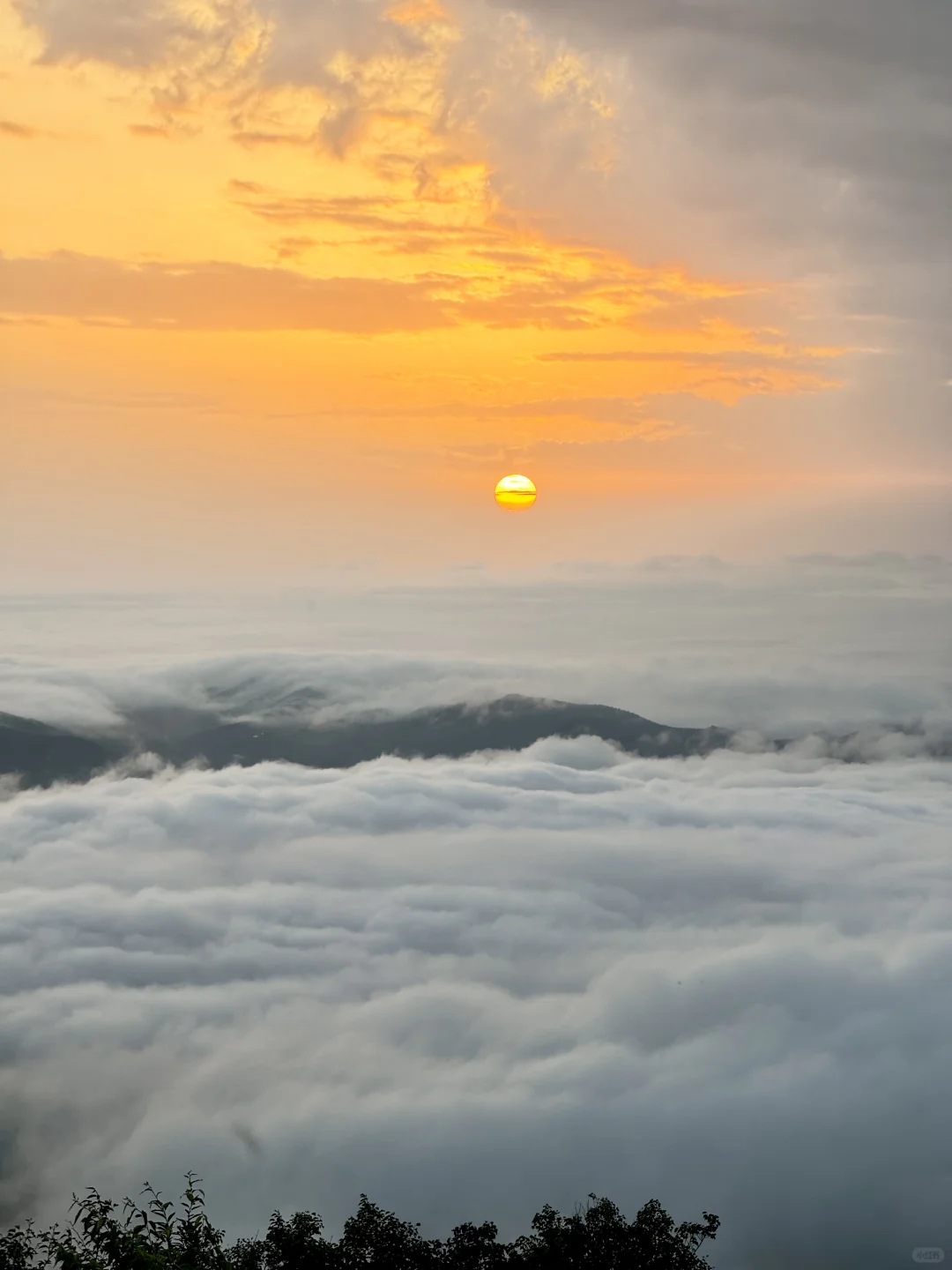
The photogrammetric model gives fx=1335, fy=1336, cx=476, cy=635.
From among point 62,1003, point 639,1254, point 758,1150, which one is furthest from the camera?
point 62,1003

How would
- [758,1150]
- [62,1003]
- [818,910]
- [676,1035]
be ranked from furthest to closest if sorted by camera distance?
[818,910] → [62,1003] → [676,1035] → [758,1150]

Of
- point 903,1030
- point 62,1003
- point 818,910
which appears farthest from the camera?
point 818,910

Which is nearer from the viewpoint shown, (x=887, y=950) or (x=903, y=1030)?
(x=903, y=1030)

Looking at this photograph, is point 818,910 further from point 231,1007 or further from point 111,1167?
point 111,1167

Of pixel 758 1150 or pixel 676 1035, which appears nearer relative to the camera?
pixel 758 1150

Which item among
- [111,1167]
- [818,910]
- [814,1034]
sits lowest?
[111,1167]

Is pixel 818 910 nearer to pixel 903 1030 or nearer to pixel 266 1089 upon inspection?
pixel 903 1030

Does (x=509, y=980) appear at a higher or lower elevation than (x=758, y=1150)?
higher

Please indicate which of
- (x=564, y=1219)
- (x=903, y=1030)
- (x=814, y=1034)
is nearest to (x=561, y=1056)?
(x=814, y=1034)

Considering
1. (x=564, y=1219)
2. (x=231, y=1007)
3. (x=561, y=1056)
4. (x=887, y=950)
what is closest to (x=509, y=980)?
(x=561, y=1056)
